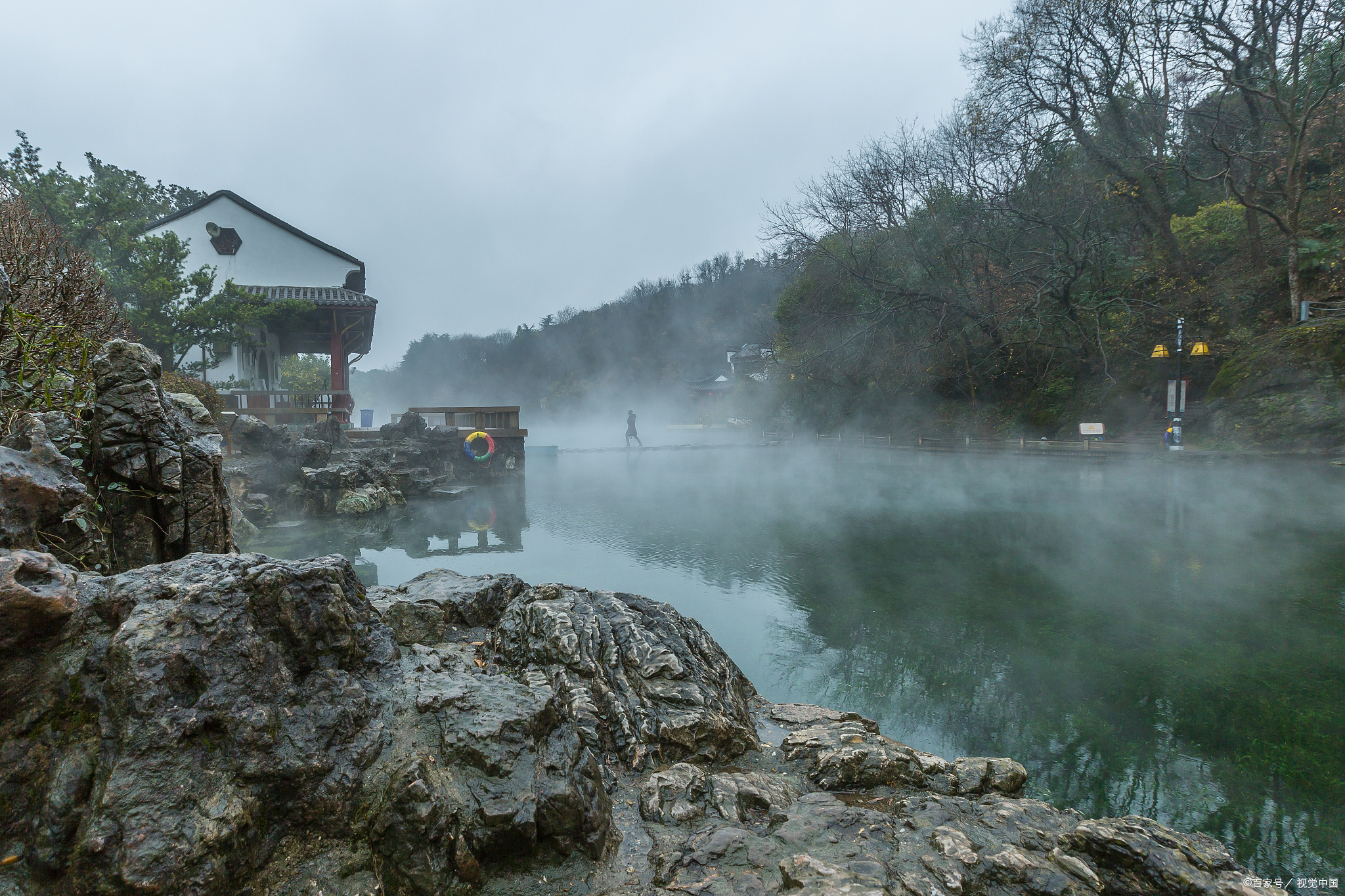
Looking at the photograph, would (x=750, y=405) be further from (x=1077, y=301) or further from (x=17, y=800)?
(x=17, y=800)

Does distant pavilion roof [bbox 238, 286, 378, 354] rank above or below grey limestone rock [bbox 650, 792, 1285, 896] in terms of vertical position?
above

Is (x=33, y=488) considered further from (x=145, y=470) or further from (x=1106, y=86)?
(x=1106, y=86)

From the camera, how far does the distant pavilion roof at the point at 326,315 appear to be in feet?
53.3

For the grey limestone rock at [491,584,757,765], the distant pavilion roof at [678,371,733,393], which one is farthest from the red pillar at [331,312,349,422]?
the distant pavilion roof at [678,371,733,393]

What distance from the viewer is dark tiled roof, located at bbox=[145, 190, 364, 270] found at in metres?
18.5

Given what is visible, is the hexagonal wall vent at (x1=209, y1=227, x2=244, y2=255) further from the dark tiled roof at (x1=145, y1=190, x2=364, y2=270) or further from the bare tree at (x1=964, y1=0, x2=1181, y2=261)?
the bare tree at (x1=964, y1=0, x2=1181, y2=261)

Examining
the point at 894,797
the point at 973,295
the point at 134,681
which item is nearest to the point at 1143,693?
the point at 894,797

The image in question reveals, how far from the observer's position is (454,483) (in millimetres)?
13617

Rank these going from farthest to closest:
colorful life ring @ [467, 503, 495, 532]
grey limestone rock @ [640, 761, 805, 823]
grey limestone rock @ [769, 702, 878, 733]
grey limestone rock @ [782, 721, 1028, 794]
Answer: colorful life ring @ [467, 503, 495, 532], grey limestone rock @ [769, 702, 878, 733], grey limestone rock @ [782, 721, 1028, 794], grey limestone rock @ [640, 761, 805, 823]

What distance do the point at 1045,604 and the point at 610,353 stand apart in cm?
5694

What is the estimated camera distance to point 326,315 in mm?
17500

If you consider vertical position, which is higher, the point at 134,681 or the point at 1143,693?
the point at 134,681

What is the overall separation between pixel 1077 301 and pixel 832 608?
54.4 feet

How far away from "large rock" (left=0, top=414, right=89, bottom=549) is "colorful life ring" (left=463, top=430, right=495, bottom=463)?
12614 mm
